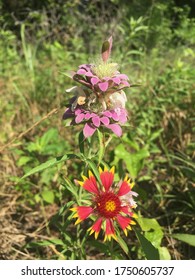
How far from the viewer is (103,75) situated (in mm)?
1513

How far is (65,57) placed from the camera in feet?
12.2

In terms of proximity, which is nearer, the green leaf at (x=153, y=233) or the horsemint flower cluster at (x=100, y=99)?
the horsemint flower cluster at (x=100, y=99)

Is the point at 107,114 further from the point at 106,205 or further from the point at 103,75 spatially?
the point at 106,205

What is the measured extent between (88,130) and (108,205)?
1.00 feet

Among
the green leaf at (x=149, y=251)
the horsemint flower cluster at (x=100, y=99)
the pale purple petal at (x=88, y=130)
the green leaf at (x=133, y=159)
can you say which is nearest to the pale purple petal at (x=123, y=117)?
the horsemint flower cluster at (x=100, y=99)

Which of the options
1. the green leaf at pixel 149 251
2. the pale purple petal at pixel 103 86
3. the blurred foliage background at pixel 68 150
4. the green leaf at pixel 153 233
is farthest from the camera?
the blurred foliage background at pixel 68 150

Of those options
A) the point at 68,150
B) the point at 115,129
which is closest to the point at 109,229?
the point at 115,129

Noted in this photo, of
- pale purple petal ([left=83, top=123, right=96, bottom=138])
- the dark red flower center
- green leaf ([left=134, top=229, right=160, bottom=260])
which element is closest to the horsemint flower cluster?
pale purple petal ([left=83, top=123, right=96, bottom=138])

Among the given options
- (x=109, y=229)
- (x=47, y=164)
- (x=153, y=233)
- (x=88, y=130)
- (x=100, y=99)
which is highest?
(x=100, y=99)

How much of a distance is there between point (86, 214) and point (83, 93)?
18.5 inches

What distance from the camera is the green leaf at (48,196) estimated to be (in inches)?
92.4

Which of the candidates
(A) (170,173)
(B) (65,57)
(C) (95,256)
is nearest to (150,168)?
(A) (170,173)

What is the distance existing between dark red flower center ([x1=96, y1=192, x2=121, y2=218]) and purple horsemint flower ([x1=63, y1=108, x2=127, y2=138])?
263 mm

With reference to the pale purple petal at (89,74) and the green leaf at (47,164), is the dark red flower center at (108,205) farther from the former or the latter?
the pale purple petal at (89,74)
